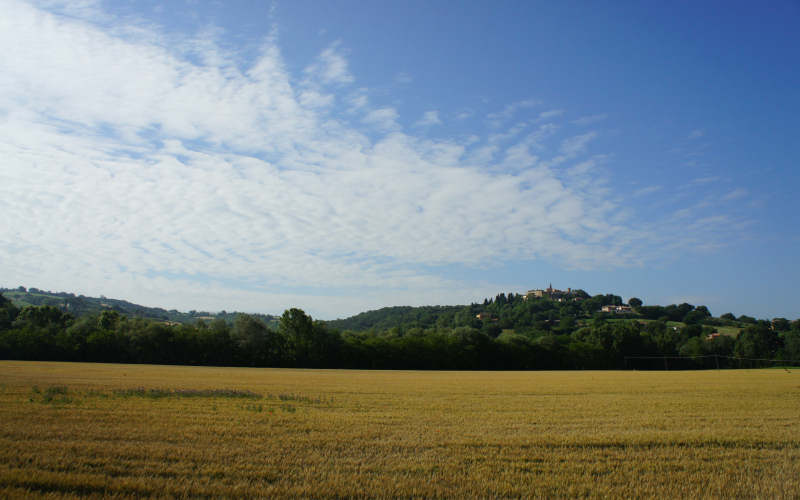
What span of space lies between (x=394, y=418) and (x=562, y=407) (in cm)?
1041

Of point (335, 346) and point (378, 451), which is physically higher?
point (378, 451)

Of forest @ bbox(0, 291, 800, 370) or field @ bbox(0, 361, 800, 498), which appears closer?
field @ bbox(0, 361, 800, 498)

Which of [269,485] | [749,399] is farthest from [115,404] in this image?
[749,399]

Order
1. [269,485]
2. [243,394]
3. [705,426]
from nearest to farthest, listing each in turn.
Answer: [269,485]
[705,426]
[243,394]

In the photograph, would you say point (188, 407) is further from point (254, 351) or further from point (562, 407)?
point (254, 351)

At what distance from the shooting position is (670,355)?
392 feet

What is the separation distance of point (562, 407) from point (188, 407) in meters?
18.5

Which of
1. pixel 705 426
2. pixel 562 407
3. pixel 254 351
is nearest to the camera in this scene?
pixel 705 426

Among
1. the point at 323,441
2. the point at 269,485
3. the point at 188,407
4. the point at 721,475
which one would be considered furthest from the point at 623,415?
the point at 188,407

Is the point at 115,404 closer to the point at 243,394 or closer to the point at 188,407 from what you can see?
the point at 188,407

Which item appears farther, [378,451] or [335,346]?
[335,346]

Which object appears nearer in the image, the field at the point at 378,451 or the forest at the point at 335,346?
the field at the point at 378,451

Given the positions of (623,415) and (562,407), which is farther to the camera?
(562,407)

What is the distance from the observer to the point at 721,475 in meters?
10.9
